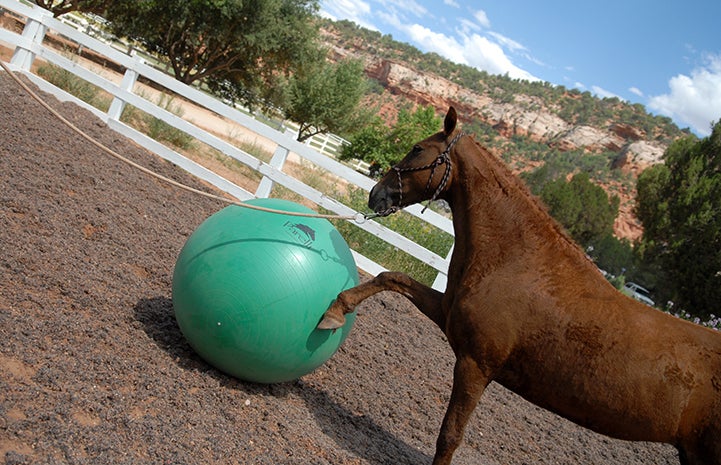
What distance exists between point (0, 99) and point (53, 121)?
0.69 metres

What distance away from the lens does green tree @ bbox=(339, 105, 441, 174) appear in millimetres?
26950

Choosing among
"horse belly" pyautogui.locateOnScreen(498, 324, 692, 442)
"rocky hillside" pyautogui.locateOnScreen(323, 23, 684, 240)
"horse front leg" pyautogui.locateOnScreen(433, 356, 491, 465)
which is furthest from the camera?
"rocky hillside" pyautogui.locateOnScreen(323, 23, 684, 240)

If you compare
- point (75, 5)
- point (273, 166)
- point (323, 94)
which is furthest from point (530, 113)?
point (273, 166)

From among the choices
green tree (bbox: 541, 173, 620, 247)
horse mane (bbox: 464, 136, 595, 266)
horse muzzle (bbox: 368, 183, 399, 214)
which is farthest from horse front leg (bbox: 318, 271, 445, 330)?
green tree (bbox: 541, 173, 620, 247)

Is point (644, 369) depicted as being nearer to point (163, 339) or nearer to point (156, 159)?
point (163, 339)

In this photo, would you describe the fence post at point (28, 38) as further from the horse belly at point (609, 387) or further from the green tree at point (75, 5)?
the green tree at point (75, 5)

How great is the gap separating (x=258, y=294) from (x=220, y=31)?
29961 millimetres

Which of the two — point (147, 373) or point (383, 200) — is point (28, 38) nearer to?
point (147, 373)

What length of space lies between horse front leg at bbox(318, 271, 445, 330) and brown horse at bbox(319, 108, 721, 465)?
2cm

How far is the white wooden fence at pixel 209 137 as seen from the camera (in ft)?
25.8

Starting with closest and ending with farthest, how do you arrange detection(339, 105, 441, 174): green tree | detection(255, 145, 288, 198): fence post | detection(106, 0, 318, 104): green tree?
detection(255, 145, 288, 198): fence post
detection(339, 105, 441, 174): green tree
detection(106, 0, 318, 104): green tree

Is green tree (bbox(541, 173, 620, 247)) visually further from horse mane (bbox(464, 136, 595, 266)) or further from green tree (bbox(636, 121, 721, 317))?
horse mane (bbox(464, 136, 595, 266))

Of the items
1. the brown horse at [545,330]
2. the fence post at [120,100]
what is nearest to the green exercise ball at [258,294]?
the brown horse at [545,330]

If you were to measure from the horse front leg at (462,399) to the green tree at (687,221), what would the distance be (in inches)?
891
